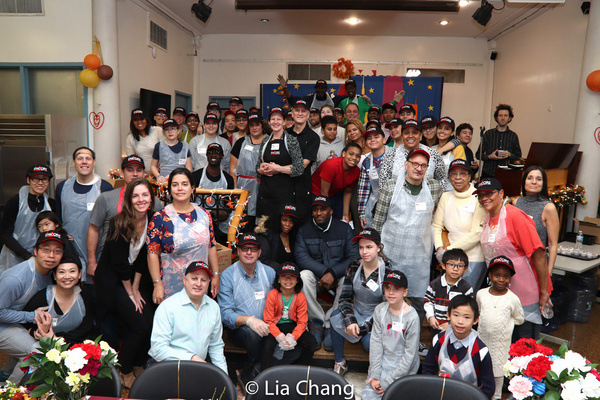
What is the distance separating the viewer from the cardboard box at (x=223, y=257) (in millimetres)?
3668

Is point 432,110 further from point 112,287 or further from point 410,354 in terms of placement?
point 112,287

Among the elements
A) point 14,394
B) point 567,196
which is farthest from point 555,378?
point 567,196

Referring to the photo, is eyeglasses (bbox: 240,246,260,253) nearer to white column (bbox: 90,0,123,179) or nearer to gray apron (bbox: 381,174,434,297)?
gray apron (bbox: 381,174,434,297)

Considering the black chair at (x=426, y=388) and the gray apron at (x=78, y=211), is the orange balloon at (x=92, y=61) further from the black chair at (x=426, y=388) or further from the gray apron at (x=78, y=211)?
the black chair at (x=426, y=388)

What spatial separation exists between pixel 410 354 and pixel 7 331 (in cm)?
273

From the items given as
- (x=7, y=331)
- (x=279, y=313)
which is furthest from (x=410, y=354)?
(x=7, y=331)

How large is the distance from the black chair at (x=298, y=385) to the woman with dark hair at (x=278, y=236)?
1488 millimetres

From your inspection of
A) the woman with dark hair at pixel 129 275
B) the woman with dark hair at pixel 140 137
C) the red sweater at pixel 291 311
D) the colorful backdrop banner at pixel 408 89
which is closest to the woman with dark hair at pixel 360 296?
the red sweater at pixel 291 311

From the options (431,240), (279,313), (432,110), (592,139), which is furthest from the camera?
(432,110)

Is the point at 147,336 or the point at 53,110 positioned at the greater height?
the point at 53,110

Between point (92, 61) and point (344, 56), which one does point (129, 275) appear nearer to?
point (92, 61)

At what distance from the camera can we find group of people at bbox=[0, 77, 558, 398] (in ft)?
9.50

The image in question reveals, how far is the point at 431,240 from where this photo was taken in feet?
11.9

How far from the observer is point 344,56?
1018 cm
